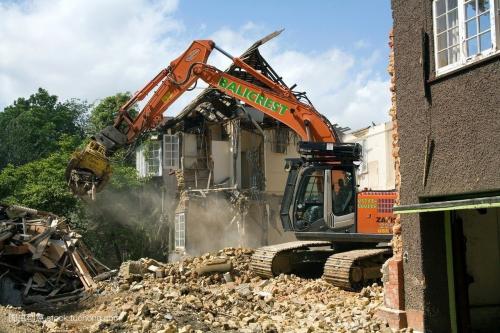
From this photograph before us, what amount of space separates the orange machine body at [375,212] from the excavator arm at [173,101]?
117 inches

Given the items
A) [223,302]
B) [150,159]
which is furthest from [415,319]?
[150,159]

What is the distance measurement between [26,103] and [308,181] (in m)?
44.6

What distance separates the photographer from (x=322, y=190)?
13.6 m

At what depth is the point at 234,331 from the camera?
931cm

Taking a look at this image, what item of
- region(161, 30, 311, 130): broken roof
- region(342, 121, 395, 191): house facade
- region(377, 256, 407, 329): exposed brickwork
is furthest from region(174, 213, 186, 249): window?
region(377, 256, 407, 329): exposed brickwork

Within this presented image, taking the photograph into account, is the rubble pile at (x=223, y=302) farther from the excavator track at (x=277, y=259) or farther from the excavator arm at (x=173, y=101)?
the excavator arm at (x=173, y=101)

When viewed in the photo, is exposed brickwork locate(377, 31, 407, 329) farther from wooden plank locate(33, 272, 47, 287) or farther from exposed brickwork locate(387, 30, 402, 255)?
wooden plank locate(33, 272, 47, 287)

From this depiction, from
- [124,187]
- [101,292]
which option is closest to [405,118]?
[101,292]

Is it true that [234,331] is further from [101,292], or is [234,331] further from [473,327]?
[101,292]

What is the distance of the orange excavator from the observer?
42.2 feet

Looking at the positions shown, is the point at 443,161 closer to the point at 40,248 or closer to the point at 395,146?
the point at 395,146

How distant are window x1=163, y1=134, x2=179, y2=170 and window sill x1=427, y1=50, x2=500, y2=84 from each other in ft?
65.9

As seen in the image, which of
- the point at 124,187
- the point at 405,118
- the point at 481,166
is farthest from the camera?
the point at 124,187

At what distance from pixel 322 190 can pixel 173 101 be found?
6032mm
